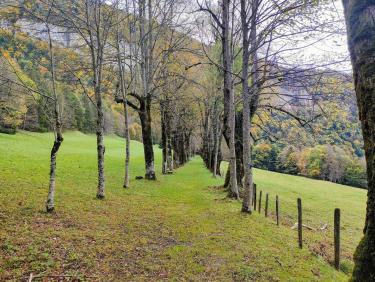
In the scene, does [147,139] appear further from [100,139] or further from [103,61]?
[100,139]

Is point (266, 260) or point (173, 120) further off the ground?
point (173, 120)

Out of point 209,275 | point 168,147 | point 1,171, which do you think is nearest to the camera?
point 209,275

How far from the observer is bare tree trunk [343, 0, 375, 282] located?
11.2 feet

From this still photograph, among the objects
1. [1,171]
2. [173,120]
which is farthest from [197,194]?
Answer: [173,120]

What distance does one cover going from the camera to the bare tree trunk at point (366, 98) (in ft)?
11.2

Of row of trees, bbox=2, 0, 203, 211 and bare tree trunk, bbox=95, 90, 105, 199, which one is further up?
row of trees, bbox=2, 0, 203, 211

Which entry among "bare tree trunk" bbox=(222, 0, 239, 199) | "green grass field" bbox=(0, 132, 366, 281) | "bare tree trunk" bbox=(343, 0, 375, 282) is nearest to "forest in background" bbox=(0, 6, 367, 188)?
"bare tree trunk" bbox=(222, 0, 239, 199)

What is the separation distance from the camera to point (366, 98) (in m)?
3.46

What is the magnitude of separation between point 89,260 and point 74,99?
66.0 metres

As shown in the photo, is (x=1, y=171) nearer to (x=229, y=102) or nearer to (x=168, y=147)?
(x=229, y=102)

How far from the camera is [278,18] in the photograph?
1108 cm

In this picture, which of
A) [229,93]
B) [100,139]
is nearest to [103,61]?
[100,139]

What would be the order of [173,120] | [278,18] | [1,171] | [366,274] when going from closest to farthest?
[366,274] < [278,18] < [1,171] < [173,120]

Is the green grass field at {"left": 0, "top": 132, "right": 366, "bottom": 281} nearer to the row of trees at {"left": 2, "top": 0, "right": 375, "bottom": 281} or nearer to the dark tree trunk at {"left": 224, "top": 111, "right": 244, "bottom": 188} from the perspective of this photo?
the row of trees at {"left": 2, "top": 0, "right": 375, "bottom": 281}
